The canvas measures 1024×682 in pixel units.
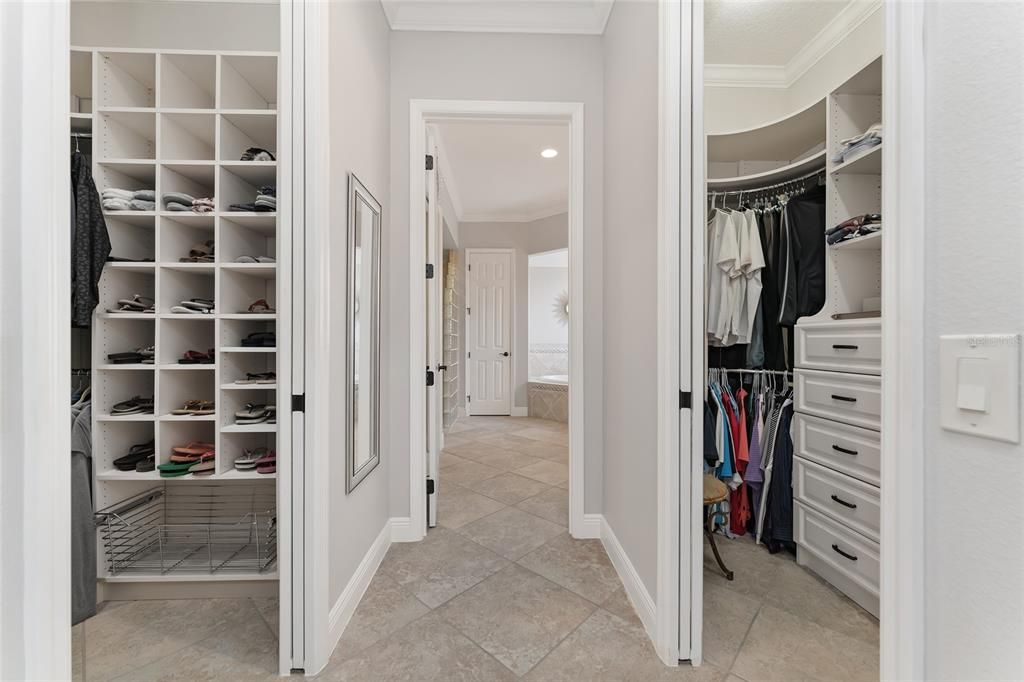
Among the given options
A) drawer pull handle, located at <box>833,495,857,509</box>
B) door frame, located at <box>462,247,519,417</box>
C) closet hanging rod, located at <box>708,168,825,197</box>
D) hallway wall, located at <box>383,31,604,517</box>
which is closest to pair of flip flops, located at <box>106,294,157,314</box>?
hallway wall, located at <box>383,31,604,517</box>

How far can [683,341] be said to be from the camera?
144 cm

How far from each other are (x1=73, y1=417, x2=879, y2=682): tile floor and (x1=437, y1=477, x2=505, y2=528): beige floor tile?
0.79 ft

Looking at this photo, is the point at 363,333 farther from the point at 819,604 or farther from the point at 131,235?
the point at 819,604

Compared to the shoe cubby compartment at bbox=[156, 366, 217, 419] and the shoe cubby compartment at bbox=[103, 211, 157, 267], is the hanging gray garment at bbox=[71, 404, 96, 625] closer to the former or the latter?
the shoe cubby compartment at bbox=[156, 366, 217, 419]

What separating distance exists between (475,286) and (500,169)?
2002mm

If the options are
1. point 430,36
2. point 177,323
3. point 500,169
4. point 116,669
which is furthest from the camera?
point 500,169

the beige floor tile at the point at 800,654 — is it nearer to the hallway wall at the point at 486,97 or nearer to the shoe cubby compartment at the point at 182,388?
the hallway wall at the point at 486,97

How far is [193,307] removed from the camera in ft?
6.14

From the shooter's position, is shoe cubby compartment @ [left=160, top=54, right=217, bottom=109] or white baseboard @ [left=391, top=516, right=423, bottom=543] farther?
white baseboard @ [left=391, top=516, right=423, bottom=543]

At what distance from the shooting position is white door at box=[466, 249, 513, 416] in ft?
19.8

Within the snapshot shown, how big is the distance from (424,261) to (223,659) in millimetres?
1873

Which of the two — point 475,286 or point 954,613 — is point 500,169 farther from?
point 954,613

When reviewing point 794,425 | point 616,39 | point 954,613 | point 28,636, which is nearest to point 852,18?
point 616,39

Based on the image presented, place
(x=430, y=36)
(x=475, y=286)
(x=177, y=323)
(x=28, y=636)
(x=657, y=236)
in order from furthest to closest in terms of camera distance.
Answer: (x=475, y=286) → (x=430, y=36) → (x=177, y=323) → (x=657, y=236) → (x=28, y=636)
